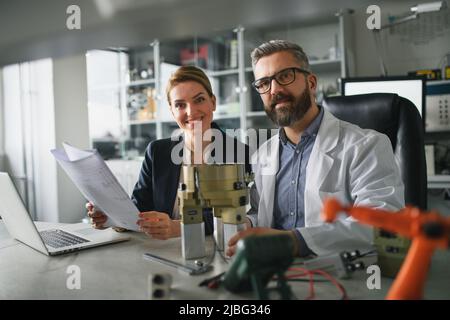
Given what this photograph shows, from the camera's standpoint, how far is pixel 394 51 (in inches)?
127

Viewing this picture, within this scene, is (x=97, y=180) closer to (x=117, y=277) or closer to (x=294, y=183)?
(x=117, y=277)

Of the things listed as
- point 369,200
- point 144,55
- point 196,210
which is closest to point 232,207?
point 196,210

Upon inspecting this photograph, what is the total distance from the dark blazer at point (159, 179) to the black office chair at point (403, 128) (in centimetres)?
51

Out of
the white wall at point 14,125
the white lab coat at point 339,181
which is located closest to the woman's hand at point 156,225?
the white lab coat at point 339,181

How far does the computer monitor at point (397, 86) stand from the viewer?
2.64 m

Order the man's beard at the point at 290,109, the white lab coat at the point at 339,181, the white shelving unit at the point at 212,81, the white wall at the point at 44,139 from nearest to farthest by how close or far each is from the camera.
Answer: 1. the white lab coat at the point at 339,181
2. the man's beard at the point at 290,109
3. the white shelving unit at the point at 212,81
4. the white wall at the point at 44,139

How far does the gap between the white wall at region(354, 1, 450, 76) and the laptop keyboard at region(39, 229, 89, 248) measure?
282 cm

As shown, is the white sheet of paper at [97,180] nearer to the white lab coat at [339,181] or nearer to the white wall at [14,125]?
the white lab coat at [339,181]

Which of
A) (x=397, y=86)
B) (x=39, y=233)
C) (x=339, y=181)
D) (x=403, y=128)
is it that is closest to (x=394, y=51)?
(x=397, y=86)

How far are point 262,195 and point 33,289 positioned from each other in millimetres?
847

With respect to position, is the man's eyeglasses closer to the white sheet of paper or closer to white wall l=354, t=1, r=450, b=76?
the white sheet of paper

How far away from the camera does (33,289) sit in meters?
0.78

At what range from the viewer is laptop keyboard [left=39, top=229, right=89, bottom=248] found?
3.69ft
